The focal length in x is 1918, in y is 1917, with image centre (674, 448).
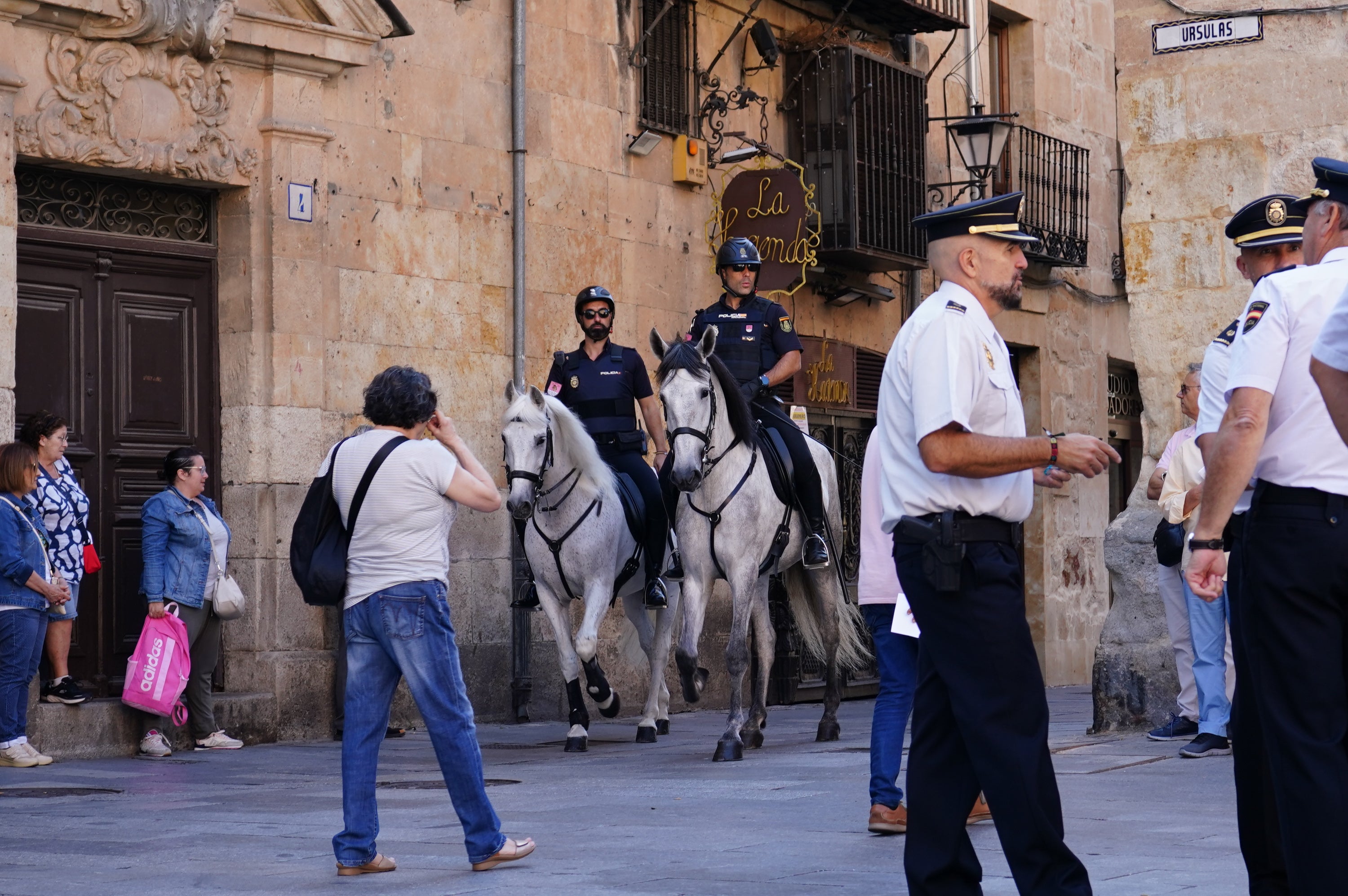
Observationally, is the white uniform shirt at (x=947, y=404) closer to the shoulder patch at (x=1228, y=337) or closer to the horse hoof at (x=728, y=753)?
the shoulder patch at (x=1228, y=337)

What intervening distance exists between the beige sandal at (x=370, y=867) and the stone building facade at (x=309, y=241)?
483cm

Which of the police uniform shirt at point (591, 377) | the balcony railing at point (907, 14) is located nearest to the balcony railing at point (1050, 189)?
the balcony railing at point (907, 14)

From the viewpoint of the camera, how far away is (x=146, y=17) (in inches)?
444

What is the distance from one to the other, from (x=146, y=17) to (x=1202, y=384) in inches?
296

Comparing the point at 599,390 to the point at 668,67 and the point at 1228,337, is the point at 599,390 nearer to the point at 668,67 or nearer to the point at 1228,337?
the point at 668,67

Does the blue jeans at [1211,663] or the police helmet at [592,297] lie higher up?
the police helmet at [592,297]

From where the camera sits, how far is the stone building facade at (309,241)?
11375mm

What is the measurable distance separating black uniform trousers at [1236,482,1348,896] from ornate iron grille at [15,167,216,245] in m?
8.64

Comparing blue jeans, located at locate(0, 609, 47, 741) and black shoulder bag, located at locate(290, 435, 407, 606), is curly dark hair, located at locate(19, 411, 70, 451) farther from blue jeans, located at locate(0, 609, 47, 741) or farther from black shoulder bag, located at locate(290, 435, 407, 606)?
black shoulder bag, located at locate(290, 435, 407, 606)

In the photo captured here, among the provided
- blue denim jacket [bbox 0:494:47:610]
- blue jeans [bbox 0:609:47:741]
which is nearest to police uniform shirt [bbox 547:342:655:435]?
blue denim jacket [bbox 0:494:47:610]

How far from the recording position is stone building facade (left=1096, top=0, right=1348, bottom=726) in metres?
9.71

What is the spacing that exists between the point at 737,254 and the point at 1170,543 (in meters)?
3.13

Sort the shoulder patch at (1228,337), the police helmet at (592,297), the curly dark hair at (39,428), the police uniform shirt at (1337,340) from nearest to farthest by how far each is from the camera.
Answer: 1. the police uniform shirt at (1337,340)
2. the shoulder patch at (1228,337)
3. the curly dark hair at (39,428)
4. the police helmet at (592,297)

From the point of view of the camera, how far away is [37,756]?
10.2 meters
